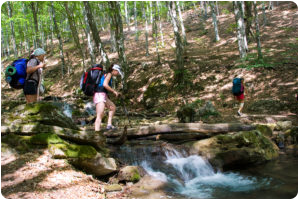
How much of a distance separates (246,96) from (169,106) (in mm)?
4286

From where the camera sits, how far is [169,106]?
12992 millimetres

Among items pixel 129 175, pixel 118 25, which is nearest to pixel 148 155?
pixel 129 175

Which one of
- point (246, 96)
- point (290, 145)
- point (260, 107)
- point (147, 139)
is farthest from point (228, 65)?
point (147, 139)

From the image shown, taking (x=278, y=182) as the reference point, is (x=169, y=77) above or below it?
above

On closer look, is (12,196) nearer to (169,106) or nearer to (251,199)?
(251,199)

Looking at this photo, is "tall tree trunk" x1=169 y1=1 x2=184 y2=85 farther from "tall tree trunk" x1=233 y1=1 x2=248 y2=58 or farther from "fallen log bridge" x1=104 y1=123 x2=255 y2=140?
"fallen log bridge" x1=104 y1=123 x2=255 y2=140

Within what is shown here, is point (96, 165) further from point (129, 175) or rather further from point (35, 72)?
point (35, 72)

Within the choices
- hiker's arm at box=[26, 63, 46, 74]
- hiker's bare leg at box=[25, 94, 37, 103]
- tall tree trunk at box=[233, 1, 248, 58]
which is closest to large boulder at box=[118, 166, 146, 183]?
hiker's bare leg at box=[25, 94, 37, 103]

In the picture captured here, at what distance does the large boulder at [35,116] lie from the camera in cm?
511

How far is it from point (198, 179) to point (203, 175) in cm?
22

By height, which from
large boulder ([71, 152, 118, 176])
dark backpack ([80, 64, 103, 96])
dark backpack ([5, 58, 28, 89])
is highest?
dark backpack ([5, 58, 28, 89])

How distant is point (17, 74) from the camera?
517 centimetres

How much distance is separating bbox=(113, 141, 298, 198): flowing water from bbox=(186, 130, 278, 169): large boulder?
0.73 ft

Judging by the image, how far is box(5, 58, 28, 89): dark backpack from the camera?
16.6 feet
